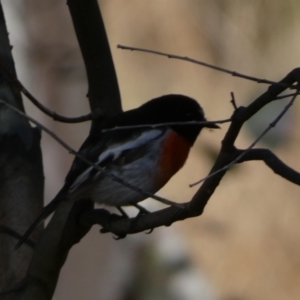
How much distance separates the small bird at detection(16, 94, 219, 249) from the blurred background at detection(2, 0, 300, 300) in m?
Result: 1.49

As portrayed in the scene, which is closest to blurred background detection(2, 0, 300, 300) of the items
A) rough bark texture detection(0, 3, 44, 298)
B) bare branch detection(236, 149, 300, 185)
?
rough bark texture detection(0, 3, 44, 298)

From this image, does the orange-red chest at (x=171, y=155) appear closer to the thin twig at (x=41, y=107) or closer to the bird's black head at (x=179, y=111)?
the bird's black head at (x=179, y=111)

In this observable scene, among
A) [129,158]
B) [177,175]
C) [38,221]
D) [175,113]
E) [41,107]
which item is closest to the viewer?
[41,107]

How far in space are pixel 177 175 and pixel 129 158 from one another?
85.1 inches

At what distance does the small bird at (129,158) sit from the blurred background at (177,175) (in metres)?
1.49

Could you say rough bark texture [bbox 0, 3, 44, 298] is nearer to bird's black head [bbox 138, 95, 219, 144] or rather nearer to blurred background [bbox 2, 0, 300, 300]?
bird's black head [bbox 138, 95, 219, 144]

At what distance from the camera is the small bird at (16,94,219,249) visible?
2.83 m

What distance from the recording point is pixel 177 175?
16.9 feet

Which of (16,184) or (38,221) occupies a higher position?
(16,184)

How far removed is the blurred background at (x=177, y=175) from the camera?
4844 millimetres

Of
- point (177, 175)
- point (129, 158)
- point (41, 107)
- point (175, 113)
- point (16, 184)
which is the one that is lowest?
point (16, 184)

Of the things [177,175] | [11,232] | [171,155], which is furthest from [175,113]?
[177,175]

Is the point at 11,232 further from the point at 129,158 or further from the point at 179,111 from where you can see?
the point at 179,111

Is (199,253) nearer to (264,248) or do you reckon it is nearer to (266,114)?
(264,248)
